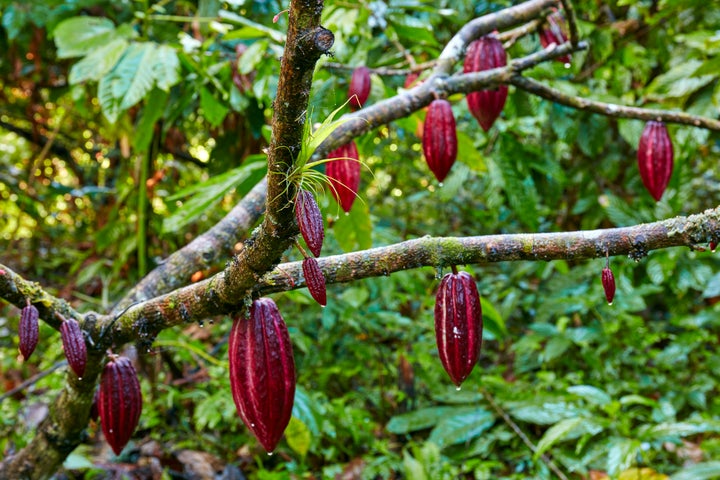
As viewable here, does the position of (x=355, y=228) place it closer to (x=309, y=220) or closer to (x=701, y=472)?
(x=309, y=220)

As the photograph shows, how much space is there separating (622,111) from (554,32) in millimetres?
392

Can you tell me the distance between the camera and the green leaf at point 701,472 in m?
1.65

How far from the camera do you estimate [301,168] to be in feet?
1.90

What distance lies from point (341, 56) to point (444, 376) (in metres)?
1.51

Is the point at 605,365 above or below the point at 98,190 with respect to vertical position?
below

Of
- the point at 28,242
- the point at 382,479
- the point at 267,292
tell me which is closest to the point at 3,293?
the point at 267,292

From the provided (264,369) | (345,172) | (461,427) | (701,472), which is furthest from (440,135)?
(461,427)

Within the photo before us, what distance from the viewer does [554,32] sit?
169cm

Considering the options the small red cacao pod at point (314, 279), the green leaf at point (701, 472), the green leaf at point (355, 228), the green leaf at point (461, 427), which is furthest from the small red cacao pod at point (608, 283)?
the green leaf at point (461, 427)

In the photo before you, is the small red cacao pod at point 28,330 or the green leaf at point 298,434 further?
the green leaf at point 298,434

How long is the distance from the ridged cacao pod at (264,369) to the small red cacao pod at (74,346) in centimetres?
25

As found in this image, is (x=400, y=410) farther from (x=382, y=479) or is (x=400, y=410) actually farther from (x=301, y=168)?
(x=301, y=168)

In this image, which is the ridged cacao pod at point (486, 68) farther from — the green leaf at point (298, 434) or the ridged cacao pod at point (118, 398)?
the ridged cacao pod at point (118, 398)

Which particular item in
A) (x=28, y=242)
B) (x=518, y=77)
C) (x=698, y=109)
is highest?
(x=518, y=77)
